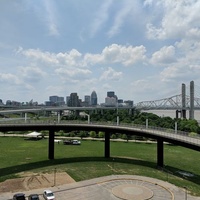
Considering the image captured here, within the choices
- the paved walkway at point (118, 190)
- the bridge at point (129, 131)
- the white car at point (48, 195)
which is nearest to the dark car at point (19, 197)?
the paved walkway at point (118, 190)

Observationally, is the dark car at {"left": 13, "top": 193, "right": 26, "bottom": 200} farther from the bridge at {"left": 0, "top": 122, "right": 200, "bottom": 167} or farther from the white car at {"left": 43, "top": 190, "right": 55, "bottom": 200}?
the bridge at {"left": 0, "top": 122, "right": 200, "bottom": 167}

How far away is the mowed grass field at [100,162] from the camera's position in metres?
56.0

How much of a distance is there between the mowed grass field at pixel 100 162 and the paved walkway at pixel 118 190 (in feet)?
10.6

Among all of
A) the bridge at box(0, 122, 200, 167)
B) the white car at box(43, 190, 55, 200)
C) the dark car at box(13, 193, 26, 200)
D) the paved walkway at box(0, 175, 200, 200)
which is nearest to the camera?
the dark car at box(13, 193, 26, 200)

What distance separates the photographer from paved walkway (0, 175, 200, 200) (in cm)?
4325

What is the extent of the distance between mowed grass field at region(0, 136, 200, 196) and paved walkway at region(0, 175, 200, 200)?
3243 millimetres

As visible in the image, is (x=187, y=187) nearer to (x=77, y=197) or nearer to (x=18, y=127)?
(x=77, y=197)

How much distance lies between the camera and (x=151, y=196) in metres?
43.9

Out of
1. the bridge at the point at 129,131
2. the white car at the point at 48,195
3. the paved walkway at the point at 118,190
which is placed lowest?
the paved walkway at the point at 118,190

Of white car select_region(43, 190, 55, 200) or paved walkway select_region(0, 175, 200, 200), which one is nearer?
white car select_region(43, 190, 55, 200)

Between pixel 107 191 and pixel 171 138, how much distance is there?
2060 centimetres

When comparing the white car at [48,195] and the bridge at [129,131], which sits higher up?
the bridge at [129,131]

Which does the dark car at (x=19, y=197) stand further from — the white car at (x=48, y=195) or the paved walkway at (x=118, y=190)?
the white car at (x=48, y=195)

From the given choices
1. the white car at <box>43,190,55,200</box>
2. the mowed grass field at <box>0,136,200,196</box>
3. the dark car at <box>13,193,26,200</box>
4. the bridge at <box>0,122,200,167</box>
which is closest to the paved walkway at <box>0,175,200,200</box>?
the white car at <box>43,190,55,200</box>
